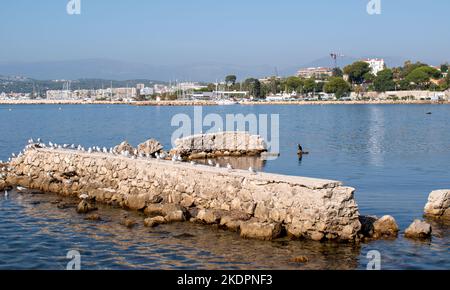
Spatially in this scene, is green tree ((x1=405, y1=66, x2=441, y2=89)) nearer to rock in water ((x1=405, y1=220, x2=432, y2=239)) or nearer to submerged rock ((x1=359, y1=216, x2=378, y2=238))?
submerged rock ((x1=359, y1=216, x2=378, y2=238))

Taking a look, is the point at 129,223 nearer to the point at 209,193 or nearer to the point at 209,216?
the point at 209,216

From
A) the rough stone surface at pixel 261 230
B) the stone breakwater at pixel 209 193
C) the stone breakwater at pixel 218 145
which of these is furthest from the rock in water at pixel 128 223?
the stone breakwater at pixel 218 145

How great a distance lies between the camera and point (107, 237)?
1650 cm

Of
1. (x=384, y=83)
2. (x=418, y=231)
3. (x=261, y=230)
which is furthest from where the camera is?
(x=384, y=83)

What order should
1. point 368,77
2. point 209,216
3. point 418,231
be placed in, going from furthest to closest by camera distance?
point 368,77
point 209,216
point 418,231

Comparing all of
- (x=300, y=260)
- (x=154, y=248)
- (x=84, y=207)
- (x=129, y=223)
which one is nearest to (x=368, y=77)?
(x=84, y=207)

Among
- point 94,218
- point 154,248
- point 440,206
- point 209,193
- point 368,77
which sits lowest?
point 154,248

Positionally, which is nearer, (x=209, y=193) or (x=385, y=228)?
(x=385, y=228)

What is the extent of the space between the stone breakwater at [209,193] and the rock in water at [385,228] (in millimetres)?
1005

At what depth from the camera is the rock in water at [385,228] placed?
16500 mm

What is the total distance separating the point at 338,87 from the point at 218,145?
516 feet

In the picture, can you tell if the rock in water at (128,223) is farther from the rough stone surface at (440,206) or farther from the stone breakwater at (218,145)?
the stone breakwater at (218,145)

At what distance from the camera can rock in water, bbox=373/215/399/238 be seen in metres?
16.5

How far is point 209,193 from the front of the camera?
1878cm
